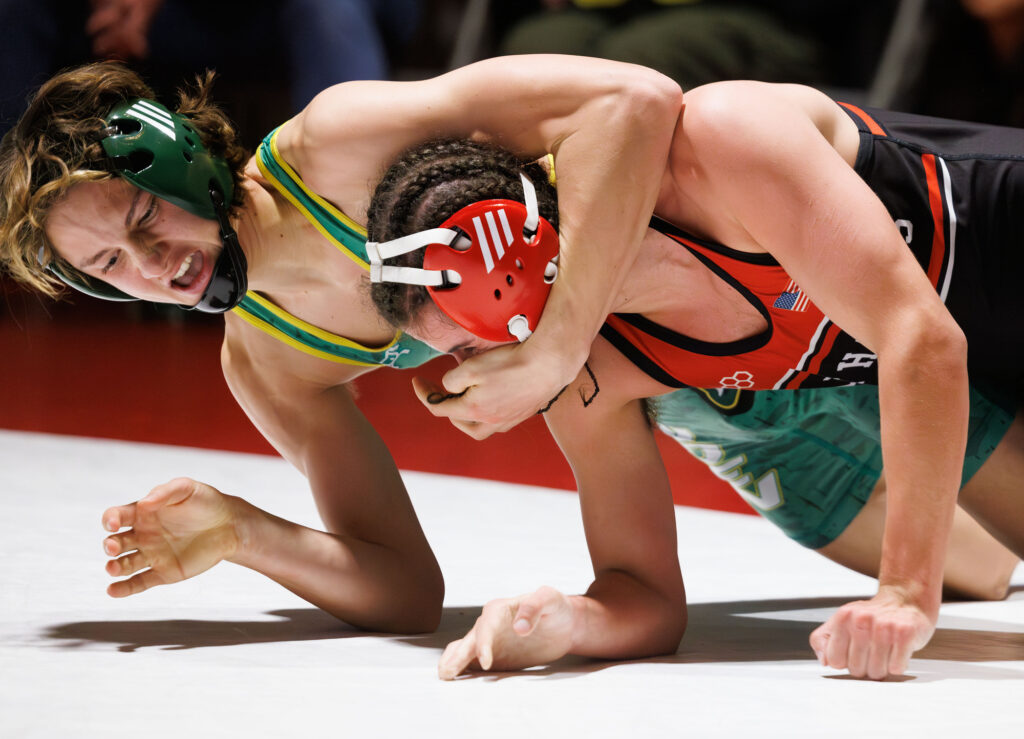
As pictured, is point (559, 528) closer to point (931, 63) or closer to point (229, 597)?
point (229, 597)

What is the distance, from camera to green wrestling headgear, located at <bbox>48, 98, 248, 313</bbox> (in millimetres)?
1907

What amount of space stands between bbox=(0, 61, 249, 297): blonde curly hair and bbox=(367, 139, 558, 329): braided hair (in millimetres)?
472

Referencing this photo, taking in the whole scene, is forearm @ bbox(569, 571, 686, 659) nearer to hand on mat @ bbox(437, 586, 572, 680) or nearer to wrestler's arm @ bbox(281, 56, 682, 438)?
hand on mat @ bbox(437, 586, 572, 680)

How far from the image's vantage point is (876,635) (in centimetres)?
145

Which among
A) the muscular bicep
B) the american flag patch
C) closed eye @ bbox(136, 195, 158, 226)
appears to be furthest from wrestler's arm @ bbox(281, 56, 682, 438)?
closed eye @ bbox(136, 195, 158, 226)

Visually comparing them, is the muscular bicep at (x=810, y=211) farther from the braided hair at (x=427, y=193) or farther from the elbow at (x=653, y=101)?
the braided hair at (x=427, y=193)

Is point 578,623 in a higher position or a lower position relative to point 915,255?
lower

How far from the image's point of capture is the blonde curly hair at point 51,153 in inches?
74.4

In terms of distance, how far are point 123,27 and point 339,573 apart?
3652 millimetres

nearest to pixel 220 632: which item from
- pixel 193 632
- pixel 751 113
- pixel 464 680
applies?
pixel 193 632

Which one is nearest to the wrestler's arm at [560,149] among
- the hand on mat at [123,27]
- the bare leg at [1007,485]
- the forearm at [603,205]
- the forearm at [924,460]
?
the forearm at [603,205]

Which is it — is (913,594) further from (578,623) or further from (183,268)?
(183,268)

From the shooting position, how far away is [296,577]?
1939 mm

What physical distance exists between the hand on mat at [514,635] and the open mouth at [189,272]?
2.53 ft
